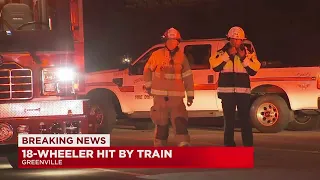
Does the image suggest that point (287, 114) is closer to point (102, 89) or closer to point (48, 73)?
point (102, 89)

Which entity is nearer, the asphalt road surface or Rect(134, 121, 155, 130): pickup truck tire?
the asphalt road surface

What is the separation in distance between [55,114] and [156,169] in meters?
1.73

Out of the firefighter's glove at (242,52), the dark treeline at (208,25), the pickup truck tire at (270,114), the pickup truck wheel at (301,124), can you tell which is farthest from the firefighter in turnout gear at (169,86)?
the dark treeline at (208,25)

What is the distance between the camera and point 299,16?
28328mm

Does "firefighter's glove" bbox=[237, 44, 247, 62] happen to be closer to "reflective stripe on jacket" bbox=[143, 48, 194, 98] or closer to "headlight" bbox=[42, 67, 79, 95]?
"reflective stripe on jacket" bbox=[143, 48, 194, 98]

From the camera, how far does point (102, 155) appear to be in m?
9.47

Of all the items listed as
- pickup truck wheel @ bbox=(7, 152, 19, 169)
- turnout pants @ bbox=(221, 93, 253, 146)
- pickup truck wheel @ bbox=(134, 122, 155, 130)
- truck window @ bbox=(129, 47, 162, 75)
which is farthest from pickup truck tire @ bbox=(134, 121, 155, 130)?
pickup truck wheel @ bbox=(7, 152, 19, 169)

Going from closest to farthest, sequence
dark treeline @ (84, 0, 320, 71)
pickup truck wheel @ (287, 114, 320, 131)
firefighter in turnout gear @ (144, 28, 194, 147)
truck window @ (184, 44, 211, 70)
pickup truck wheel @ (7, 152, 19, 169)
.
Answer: pickup truck wheel @ (7, 152, 19, 169), firefighter in turnout gear @ (144, 28, 194, 147), truck window @ (184, 44, 211, 70), pickup truck wheel @ (287, 114, 320, 131), dark treeline @ (84, 0, 320, 71)

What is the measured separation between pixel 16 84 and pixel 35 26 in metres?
0.78

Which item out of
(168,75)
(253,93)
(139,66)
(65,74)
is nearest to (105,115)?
(139,66)

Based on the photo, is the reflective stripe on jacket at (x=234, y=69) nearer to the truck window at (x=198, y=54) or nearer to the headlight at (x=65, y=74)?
the headlight at (x=65, y=74)

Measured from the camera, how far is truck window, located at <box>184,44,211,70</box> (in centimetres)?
1609

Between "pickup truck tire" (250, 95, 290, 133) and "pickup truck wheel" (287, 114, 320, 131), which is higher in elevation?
"pickup truck tire" (250, 95, 290, 133)

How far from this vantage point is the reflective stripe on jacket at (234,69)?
36.8 ft
